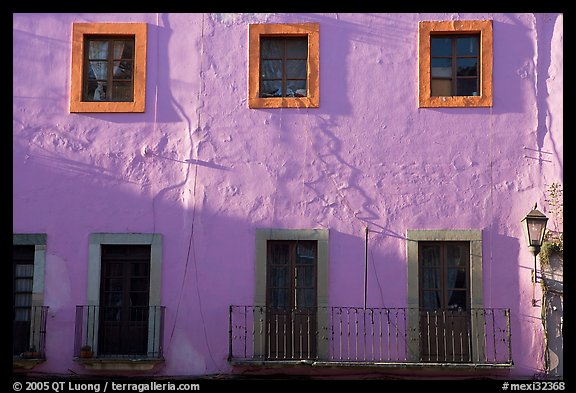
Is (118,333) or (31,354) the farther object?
(118,333)

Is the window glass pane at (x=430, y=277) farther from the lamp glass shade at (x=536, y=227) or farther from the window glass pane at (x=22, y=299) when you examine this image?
the window glass pane at (x=22, y=299)

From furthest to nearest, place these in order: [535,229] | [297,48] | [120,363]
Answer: [297,48] < [120,363] < [535,229]

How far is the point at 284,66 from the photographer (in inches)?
572

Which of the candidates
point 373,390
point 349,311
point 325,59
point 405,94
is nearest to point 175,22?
point 325,59

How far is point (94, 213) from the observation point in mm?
14281

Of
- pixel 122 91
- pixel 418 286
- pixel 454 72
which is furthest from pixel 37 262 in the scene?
pixel 454 72

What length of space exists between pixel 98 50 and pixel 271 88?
8.43 feet

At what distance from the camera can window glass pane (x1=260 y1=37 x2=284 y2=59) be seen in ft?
47.8

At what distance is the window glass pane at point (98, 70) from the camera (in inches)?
577

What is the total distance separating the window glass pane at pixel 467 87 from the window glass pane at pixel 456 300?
278cm

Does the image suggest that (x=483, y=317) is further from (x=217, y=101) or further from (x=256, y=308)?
(x=217, y=101)

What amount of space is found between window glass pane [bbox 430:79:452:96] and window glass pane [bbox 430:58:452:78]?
9cm

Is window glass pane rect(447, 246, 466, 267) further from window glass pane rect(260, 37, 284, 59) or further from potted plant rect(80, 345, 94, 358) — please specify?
potted plant rect(80, 345, 94, 358)

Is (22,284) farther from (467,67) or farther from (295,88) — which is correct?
(467,67)
